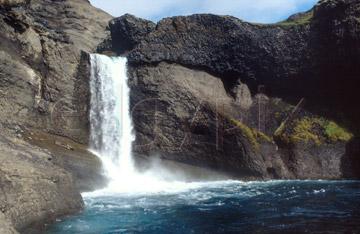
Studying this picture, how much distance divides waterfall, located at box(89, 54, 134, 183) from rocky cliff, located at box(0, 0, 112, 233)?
74 cm

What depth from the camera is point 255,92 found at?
27.1 m

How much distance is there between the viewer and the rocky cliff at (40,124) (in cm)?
955

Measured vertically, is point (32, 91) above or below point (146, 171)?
above

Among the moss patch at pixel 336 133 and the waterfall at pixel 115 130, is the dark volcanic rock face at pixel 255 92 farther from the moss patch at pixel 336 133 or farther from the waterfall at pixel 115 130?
the waterfall at pixel 115 130

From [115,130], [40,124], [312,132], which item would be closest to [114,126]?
[115,130]

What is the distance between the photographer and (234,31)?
2500 cm

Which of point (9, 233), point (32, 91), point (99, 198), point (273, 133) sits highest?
point (32, 91)

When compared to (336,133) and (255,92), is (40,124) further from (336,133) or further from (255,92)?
(336,133)

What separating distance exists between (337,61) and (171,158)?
49.8 ft

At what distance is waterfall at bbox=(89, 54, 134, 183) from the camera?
68.2 ft

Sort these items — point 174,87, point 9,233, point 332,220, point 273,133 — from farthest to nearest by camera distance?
point 273,133, point 174,87, point 332,220, point 9,233

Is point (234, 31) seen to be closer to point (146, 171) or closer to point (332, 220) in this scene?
point (146, 171)

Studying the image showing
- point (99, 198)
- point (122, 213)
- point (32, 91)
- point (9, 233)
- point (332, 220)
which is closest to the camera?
point (9, 233)

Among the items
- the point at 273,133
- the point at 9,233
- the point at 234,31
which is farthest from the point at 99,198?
the point at 234,31
